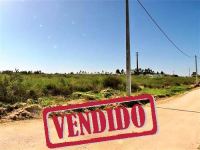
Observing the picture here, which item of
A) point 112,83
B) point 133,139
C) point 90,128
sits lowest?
point 133,139

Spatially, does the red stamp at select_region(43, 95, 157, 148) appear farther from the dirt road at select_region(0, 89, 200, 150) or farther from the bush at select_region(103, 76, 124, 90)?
the bush at select_region(103, 76, 124, 90)

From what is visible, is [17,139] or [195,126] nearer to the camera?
[17,139]

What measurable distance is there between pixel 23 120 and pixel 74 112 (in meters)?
2.14

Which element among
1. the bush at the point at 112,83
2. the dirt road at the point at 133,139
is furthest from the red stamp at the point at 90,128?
the bush at the point at 112,83

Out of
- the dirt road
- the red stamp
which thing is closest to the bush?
the red stamp

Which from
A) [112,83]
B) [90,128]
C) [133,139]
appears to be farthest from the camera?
[112,83]

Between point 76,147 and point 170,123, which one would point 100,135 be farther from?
point 170,123

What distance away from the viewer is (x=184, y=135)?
861 cm

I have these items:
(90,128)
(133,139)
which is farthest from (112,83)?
(133,139)

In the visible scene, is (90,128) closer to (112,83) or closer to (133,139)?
(133,139)

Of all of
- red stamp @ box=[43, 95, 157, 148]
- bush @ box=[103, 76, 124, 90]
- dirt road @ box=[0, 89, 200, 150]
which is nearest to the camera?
dirt road @ box=[0, 89, 200, 150]

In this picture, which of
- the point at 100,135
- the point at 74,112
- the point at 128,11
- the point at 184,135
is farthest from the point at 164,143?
the point at 128,11

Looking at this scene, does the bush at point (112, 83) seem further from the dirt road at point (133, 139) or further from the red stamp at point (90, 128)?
the dirt road at point (133, 139)

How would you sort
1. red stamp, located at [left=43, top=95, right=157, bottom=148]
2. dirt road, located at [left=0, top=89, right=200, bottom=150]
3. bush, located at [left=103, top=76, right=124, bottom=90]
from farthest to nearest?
bush, located at [left=103, top=76, right=124, bottom=90], red stamp, located at [left=43, top=95, right=157, bottom=148], dirt road, located at [left=0, top=89, right=200, bottom=150]
